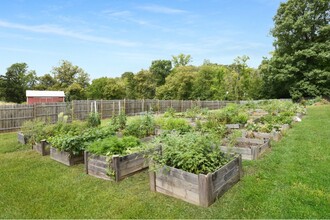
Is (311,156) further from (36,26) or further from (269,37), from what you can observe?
(269,37)

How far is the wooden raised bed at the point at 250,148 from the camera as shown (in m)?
5.04

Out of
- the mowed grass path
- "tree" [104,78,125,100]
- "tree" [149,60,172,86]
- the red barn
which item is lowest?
the mowed grass path

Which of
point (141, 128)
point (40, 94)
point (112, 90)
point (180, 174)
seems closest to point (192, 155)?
point (180, 174)

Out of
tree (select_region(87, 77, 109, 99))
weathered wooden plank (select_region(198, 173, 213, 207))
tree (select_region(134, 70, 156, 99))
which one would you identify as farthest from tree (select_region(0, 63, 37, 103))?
weathered wooden plank (select_region(198, 173, 213, 207))

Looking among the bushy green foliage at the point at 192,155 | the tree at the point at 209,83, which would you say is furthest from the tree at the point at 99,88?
the bushy green foliage at the point at 192,155

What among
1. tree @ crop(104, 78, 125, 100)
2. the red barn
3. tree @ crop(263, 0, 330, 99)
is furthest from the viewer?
tree @ crop(104, 78, 125, 100)

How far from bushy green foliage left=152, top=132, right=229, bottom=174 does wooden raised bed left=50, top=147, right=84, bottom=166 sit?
2.38 metres

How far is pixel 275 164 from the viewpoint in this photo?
469 centimetres

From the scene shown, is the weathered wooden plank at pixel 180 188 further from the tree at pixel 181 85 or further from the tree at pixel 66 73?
the tree at pixel 66 73

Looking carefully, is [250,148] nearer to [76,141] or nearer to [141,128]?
[141,128]

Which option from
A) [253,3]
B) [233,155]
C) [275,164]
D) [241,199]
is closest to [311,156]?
[275,164]

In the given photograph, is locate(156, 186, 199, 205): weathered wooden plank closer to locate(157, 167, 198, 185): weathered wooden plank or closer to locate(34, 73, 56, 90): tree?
locate(157, 167, 198, 185): weathered wooden plank

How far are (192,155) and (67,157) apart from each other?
3.18 metres

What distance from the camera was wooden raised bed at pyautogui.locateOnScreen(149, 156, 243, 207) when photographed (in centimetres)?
305
